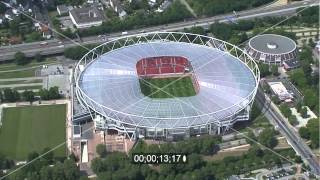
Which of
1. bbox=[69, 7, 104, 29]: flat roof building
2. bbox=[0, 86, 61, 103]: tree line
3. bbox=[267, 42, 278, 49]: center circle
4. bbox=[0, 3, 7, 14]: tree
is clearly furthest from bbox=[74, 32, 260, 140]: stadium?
bbox=[0, 3, 7, 14]: tree

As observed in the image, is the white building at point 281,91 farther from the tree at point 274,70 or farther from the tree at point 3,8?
the tree at point 3,8

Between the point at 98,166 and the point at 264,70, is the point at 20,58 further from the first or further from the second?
the point at 264,70

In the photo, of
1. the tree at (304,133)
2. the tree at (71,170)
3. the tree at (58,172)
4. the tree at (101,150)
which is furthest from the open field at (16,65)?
the tree at (304,133)

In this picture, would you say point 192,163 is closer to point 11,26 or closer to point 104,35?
point 104,35

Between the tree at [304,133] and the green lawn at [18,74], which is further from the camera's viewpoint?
the green lawn at [18,74]

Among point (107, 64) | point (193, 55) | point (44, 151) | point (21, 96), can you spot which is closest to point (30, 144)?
point (44, 151)

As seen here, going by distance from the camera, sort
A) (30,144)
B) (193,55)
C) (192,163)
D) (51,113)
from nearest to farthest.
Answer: (192,163), (30,144), (51,113), (193,55)

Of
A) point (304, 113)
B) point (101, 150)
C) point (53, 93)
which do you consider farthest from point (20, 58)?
point (304, 113)
